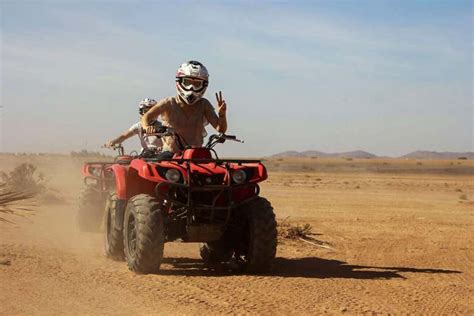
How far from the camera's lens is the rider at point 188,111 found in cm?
927

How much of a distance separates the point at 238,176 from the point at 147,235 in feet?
4.34

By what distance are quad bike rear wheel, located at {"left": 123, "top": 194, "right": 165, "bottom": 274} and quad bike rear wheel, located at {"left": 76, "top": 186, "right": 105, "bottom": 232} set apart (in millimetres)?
5484

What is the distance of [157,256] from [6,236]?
182 inches

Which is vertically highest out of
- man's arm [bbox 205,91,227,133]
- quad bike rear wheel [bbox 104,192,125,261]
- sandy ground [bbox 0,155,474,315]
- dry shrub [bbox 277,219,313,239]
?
man's arm [bbox 205,91,227,133]

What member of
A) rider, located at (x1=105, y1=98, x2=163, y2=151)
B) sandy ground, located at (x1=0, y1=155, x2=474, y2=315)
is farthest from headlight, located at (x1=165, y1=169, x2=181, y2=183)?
rider, located at (x1=105, y1=98, x2=163, y2=151)

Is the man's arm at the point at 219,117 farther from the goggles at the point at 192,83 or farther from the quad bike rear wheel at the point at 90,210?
the quad bike rear wheel at the point at 90,210

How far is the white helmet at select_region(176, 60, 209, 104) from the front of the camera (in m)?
9.21

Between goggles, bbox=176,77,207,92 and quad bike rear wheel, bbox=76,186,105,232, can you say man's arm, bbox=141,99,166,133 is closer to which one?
goggles, bbox=176,77,207,92

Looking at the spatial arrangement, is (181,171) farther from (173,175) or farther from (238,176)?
(238,176)

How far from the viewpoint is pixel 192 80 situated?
30.4 feet

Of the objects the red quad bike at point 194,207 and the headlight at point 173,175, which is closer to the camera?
the red quad bike at point 194,207

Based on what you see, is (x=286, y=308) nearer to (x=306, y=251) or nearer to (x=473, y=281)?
(x=473, y=281)

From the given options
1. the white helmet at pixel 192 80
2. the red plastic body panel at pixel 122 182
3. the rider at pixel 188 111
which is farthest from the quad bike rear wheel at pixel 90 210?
the white helmet at pixel 192 80

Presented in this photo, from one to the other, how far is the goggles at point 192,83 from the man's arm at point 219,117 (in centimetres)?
28
